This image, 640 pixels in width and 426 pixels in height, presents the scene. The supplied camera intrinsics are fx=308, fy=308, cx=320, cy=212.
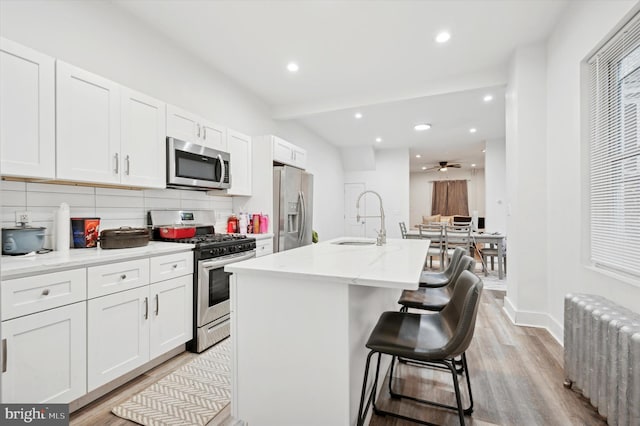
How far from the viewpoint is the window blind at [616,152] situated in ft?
6.01

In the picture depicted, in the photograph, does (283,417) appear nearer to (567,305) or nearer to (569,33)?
(567,305)

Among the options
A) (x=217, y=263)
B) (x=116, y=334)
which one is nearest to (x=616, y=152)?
(x=217, y=263)

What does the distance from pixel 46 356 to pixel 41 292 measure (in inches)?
13.4

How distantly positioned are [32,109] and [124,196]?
3.12ft

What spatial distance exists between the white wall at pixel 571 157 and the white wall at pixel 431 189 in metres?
7.79

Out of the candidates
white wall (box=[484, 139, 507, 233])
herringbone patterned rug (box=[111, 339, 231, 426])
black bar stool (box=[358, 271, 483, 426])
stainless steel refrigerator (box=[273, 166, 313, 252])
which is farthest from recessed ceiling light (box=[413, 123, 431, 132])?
herringbone patterned rug (box=[111, 339, 231, 426])

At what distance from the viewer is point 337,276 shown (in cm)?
143

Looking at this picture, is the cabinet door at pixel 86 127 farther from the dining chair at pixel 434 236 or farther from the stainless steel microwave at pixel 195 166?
the dining chair at pixel 434 236

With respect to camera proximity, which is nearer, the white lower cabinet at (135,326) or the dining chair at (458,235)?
the white lower cabinet at (135,326)

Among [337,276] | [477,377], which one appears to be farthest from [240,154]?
[477,377]

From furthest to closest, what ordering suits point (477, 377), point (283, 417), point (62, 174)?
point (477, 377) < point (62, 174) < point (283, 417)

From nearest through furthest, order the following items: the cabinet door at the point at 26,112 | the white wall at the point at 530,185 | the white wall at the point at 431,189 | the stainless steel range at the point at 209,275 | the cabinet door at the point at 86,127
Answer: the cabinet door at the point at 26,112 < the cabinet door at the point at 86,127 < the stainless steel range at the point at 209,275 < the white wall at the point at 530,185 < the white wall at the point at 431,189

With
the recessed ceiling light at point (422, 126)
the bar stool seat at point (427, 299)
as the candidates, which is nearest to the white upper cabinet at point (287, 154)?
the recessed ceiling light at point (422, 126)

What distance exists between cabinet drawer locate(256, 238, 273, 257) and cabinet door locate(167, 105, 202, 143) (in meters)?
1.27
